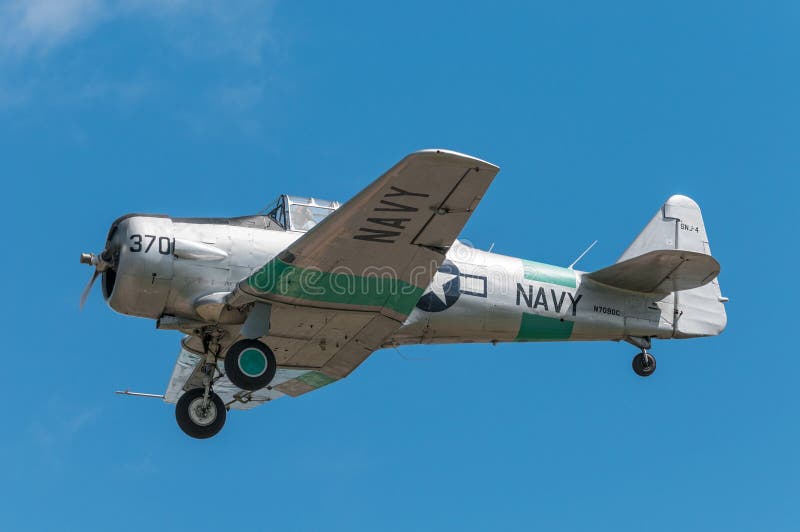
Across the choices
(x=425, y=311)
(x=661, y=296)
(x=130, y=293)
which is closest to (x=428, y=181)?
(x=425, y=311)

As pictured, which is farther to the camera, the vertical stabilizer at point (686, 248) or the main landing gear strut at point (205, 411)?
the vertical stabilizer at point (686, 248)

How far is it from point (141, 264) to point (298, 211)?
185 centimetres

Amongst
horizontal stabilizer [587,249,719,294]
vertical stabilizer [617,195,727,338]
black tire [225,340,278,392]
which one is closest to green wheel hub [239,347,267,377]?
black tire [225,340,278,392]

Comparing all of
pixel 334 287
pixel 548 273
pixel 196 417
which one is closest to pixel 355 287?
pixel 334 287

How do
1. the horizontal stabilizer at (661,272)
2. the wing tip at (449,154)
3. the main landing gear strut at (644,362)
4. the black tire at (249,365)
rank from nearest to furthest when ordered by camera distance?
1. the wing tip at (449,154)
2. the black tire at (249,365)
3. the horizontal stabilizer at (661,272)
4. the main landing gear strut at (644,362)

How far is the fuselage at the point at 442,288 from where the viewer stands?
1274 cm

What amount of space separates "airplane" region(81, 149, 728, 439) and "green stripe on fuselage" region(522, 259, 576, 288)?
2 centimetres

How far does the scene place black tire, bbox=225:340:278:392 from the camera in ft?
41.9

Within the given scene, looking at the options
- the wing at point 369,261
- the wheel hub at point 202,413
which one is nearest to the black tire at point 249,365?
the wing at point 369,261

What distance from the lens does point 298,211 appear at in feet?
44.2

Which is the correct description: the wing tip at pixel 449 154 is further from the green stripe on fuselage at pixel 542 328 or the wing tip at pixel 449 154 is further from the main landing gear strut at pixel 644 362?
the main landing gear strut at pixel 644 362

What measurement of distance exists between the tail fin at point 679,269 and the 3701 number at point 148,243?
16.7ft

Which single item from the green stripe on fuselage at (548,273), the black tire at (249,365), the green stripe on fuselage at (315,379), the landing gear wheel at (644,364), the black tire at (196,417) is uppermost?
the green stripe on fuselage at (548,273)

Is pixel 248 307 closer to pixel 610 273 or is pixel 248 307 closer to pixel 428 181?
pixel 428 181
